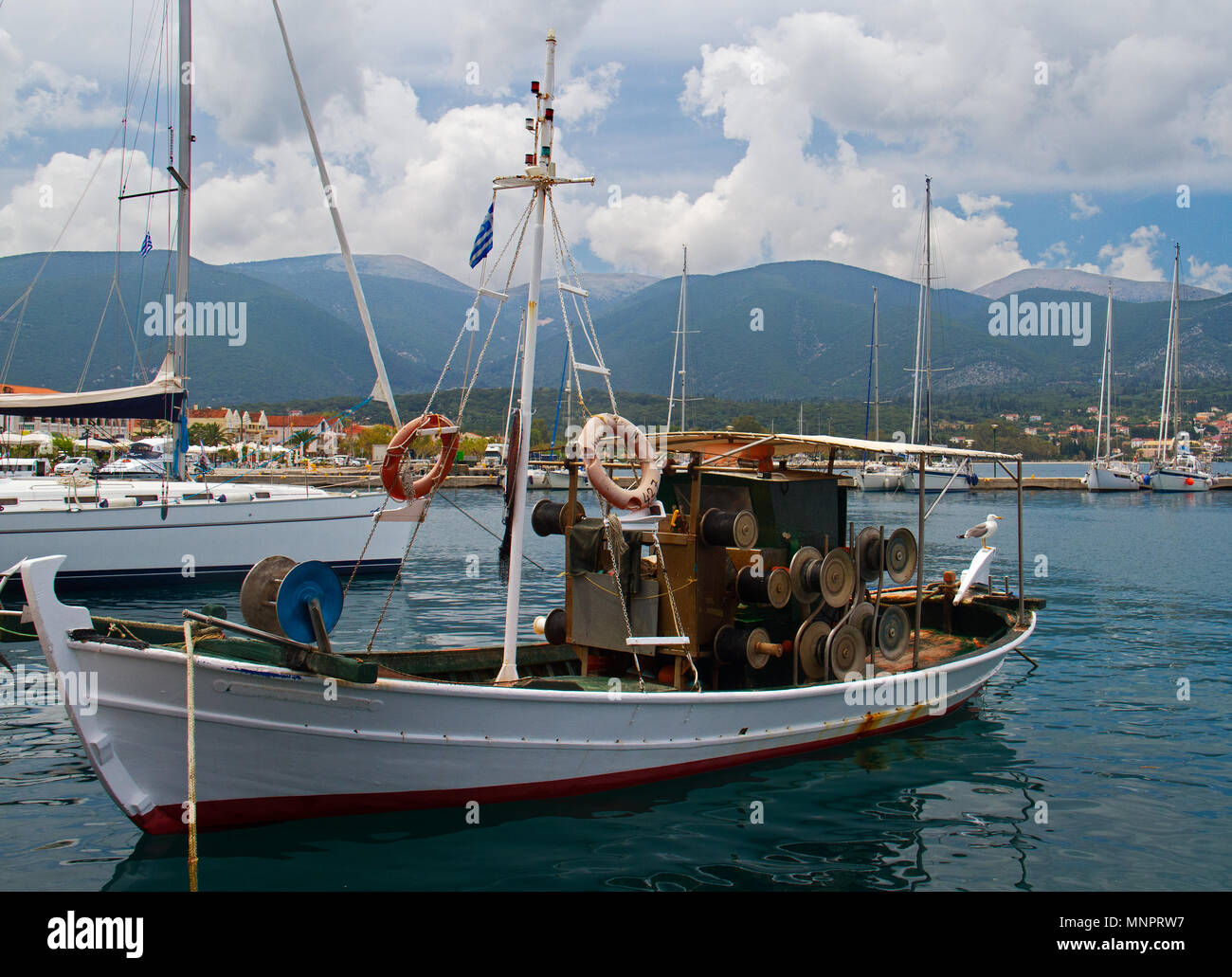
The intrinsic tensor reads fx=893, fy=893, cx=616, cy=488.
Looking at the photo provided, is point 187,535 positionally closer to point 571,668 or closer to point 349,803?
point 571,668

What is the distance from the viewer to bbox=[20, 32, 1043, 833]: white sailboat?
24.5 ft

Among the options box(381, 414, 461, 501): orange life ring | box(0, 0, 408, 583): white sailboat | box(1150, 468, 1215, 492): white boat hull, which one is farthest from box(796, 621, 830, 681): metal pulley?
box(1150, 468, 1215, 492): white boat hull

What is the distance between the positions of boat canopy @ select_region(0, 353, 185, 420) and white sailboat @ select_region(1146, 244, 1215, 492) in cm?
6977

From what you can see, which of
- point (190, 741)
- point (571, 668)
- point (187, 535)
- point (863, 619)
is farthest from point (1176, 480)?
point (190, 741)

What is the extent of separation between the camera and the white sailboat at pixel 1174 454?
231ft

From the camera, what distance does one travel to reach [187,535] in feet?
75.4

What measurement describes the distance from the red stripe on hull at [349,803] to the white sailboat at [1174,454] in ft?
240

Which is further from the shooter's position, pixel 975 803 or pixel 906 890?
pixel 975 803

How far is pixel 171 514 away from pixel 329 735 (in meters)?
17.5

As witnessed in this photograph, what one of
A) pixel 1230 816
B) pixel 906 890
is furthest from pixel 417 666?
pixel 1230 816

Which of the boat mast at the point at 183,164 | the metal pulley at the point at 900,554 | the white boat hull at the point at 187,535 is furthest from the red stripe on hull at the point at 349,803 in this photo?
the boat mast at the point at 183,164

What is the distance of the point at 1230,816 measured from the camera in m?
9.30

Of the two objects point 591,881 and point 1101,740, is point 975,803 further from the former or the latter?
point 591,881
